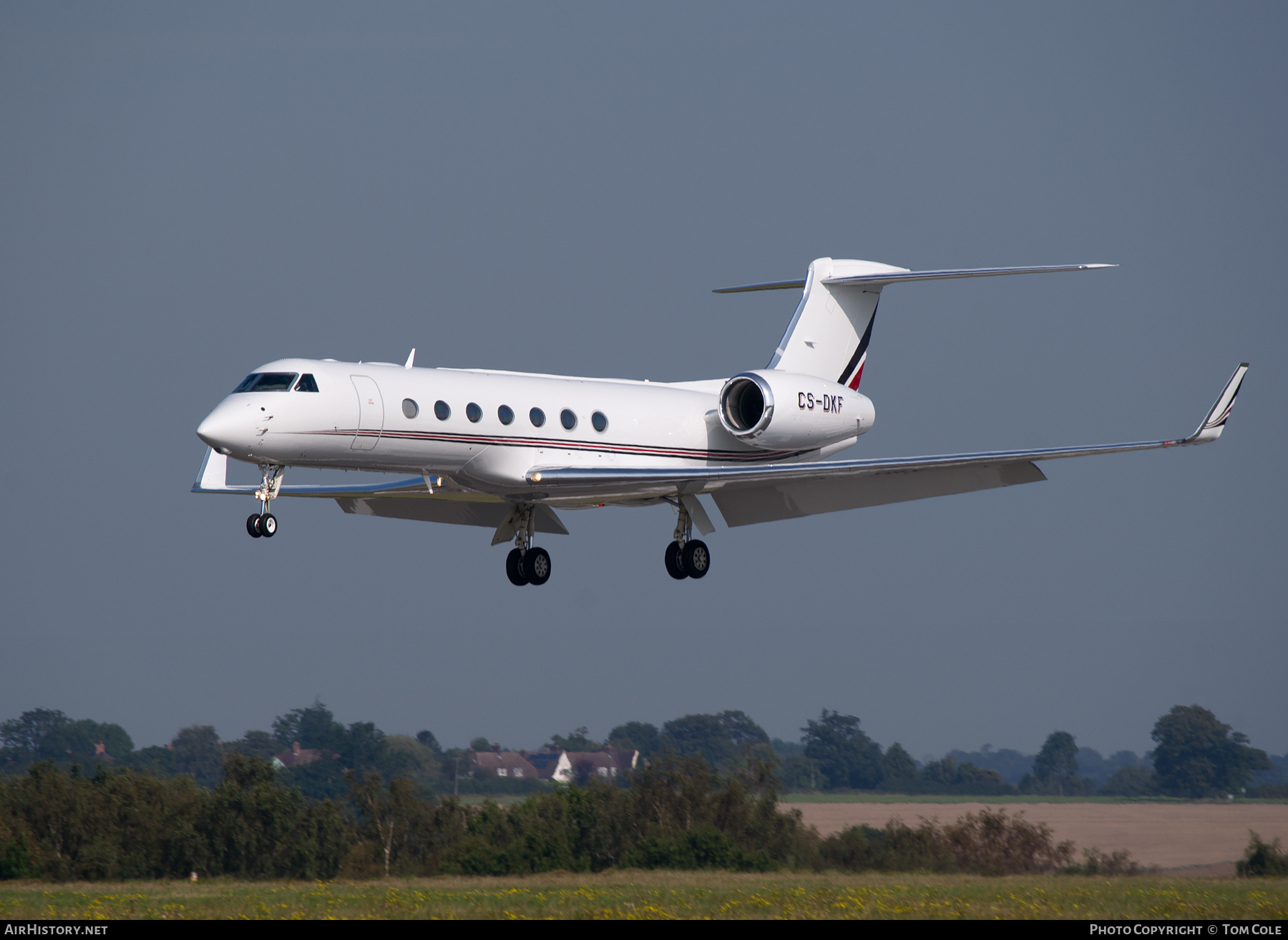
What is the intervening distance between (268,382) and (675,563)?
27.5ft

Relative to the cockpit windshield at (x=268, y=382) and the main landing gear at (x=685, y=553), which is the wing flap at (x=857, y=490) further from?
the cockpit windshield at (x=268, y=382)

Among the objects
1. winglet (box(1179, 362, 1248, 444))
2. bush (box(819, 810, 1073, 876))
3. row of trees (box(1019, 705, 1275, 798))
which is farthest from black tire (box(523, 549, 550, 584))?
row of trees (box(1019, 705, 1275, 798))

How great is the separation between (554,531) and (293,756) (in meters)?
75.9

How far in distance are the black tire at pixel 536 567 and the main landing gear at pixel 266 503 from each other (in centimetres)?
600

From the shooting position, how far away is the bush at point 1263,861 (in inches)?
1850

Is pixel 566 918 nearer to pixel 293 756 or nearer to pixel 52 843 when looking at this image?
pixel 52 843

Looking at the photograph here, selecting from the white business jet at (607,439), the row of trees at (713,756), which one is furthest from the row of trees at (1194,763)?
the white business jet at (607,439)

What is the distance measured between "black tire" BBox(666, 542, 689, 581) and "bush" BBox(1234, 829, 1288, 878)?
2908 centimetres

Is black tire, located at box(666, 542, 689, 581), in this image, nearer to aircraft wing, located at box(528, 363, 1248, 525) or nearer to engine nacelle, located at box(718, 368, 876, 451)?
aircraft wing, located at box(528, 363, 1248, 525)

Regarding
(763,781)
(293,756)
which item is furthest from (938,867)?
(293,756)

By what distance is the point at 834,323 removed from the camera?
2733 centimetres

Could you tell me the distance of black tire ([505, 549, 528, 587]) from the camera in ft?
84.4

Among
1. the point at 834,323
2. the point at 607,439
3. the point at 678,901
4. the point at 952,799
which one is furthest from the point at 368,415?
the point at 952,799
